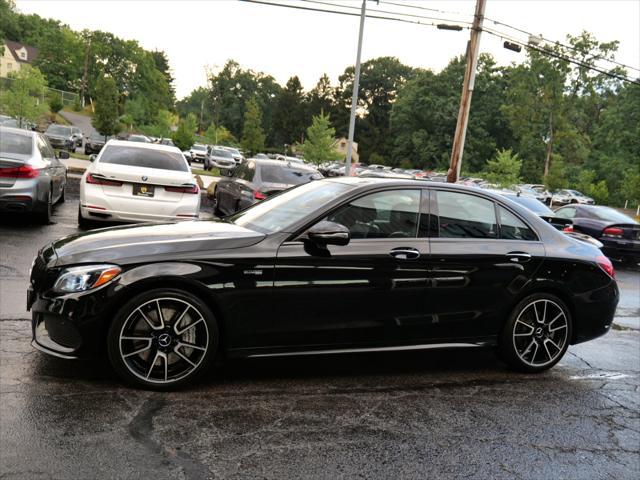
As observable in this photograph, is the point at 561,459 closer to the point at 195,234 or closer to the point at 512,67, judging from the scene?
the point at 195,234

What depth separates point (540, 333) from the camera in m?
5.19

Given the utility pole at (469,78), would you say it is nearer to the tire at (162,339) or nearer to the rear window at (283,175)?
the rear window at (283,175)

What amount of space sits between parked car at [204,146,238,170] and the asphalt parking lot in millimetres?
33914

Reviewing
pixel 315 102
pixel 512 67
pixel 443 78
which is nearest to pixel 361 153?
pixel 315 102

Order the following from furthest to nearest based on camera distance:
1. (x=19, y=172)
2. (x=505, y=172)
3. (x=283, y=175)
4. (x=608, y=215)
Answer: (x=505, y=172) < (x=608, y=215) < (x=283, y=175) < (x=19, y=172)

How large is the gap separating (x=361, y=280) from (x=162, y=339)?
1.51 meters

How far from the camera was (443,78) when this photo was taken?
83875 mm

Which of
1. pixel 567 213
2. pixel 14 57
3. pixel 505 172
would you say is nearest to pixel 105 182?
pixel 567 213

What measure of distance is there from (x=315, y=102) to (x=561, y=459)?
103585mm

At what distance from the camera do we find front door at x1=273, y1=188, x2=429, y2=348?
14.0 ft

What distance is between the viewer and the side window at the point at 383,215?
4.56m

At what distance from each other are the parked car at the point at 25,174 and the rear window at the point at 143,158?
3.31 feet

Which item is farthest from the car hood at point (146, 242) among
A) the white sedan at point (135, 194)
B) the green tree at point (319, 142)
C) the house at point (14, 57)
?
the house at point (14, 57)

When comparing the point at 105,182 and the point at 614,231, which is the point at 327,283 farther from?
the point at 614,231
